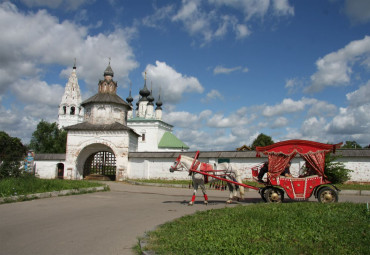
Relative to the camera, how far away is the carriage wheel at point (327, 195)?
9648 millimetres

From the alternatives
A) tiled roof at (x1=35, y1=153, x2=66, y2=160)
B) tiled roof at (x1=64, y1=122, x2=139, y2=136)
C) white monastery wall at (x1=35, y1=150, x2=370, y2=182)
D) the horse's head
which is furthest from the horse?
tiled roof at (x1=35, y1=153, x2=66, y2=160)

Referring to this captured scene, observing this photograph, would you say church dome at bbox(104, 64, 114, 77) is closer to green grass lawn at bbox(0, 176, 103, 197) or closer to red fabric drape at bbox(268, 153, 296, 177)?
green grass lawn at bbox(0, 176, 103, 197)

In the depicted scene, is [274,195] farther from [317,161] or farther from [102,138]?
[102,138]

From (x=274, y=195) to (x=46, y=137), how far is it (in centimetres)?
5757

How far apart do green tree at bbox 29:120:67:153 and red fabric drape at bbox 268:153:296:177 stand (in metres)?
54.5

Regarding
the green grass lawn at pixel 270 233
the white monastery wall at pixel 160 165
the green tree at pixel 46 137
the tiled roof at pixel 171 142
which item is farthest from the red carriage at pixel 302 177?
the green tree at pixel 46 137

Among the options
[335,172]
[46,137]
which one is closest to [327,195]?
[335,172]

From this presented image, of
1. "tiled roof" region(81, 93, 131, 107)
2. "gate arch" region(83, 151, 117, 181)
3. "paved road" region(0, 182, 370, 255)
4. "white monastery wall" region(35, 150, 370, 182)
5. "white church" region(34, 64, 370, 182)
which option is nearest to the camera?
"paved road" region(0, 182, 370, 255)

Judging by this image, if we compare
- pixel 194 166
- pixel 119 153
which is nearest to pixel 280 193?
pixel 194 166

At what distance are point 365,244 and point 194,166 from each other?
20.5 ft

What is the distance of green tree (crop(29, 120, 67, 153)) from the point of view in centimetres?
5841

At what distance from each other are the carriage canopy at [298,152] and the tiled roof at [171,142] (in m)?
40.5

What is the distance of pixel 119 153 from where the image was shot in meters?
28.9

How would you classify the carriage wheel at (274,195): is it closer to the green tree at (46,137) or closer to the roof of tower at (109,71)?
the roof of tower at (109,71)
